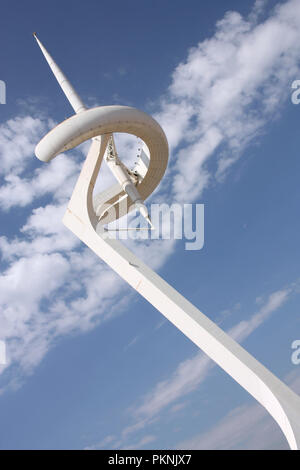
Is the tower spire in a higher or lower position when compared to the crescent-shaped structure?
higher

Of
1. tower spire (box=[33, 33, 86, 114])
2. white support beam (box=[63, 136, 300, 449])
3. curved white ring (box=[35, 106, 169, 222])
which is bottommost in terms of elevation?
white support beam (box=[63, 136, 300, 449])

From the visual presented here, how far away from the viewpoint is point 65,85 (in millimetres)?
25219

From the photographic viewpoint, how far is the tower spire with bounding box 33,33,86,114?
2408 cm

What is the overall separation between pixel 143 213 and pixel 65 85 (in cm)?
948

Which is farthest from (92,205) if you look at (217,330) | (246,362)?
(246,362)

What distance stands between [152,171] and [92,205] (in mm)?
4562

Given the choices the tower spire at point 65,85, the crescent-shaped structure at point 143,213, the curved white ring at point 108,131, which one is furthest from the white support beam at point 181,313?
the tower spire at point 65,85

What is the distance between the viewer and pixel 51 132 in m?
17.9

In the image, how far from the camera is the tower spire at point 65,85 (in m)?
24.1

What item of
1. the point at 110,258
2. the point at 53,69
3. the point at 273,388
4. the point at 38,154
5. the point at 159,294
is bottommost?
the point at 273,388

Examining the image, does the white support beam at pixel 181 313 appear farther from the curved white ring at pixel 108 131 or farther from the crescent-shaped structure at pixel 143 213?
the curved white ring at pixel 108 131

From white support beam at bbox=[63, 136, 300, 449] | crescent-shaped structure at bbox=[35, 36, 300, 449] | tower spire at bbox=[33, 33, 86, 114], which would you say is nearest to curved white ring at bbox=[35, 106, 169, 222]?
crescent-shaped structure at bbox=[35, 36, 300, 449]

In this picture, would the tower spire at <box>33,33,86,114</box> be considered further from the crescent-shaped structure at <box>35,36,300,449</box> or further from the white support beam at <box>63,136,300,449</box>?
the white support beam at <box>63,136,300,449</box>
